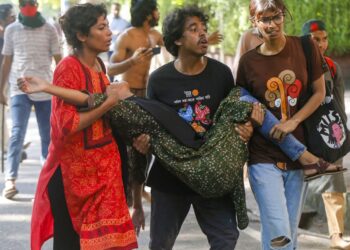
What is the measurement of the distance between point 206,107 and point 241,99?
0.63 ft

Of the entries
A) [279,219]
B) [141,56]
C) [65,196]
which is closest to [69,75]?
[65,196]

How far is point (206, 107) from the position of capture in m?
4.45

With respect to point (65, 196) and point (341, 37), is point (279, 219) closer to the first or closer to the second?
point (65, 196)

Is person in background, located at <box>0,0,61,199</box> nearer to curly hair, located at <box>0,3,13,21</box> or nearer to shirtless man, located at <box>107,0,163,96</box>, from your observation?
shirtless man, located at <box>107,0,163,96</box>

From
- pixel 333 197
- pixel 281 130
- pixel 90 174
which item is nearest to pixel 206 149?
pixel 281 130

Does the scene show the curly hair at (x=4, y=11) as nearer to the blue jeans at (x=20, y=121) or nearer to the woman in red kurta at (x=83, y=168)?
the blue jeans at (x=20, y=121)

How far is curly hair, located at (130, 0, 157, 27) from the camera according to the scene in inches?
308

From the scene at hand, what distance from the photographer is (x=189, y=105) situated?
14.6 feet

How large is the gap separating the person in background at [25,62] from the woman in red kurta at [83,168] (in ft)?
12.8

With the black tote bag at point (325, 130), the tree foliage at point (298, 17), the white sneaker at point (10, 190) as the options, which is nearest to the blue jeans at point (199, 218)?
the black tote bag at point (325, 130)

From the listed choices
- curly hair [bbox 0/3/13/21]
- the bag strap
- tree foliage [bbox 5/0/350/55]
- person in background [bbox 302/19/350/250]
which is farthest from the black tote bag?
tree foliage [bbox 5/0/350/55]

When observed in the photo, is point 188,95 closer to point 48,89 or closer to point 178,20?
point 178,20

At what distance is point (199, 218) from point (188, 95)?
69 centimetres

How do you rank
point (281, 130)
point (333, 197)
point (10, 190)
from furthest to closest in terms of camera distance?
point (10, 190) < point (333, 197) < point (281, 130)
